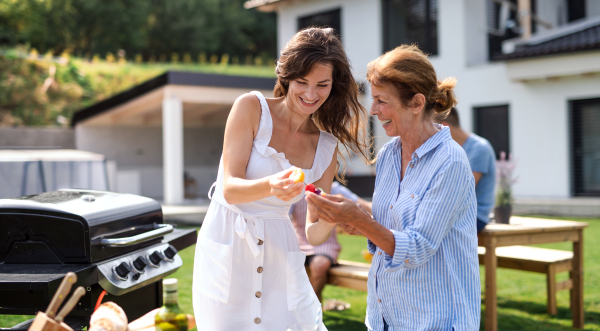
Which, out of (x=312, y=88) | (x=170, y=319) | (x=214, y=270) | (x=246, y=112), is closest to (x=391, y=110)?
(x=312, y=88)

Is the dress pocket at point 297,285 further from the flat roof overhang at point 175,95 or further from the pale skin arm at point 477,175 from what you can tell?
the flat roof overhang at point 175,95

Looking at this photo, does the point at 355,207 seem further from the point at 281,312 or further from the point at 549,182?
the point at 549,182

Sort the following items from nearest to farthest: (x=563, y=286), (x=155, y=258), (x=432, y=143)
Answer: (x=432, y=143)
(x=155, y=258)
(x=563, y=286)

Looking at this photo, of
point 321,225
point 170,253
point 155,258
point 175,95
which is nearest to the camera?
point 321,225

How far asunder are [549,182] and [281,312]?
12.1m

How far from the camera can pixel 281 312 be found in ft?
6.89

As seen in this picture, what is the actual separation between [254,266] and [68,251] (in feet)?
2.89

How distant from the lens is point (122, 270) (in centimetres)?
251

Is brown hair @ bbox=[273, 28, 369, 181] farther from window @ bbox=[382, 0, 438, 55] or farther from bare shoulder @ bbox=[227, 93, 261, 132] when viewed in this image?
window @ bbox=[382, 0, 438, 55]

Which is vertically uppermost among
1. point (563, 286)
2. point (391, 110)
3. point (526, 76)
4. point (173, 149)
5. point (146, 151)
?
point (526, 76)

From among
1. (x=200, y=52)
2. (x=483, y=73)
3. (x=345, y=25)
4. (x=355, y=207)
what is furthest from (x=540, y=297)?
(x=200, y=52)

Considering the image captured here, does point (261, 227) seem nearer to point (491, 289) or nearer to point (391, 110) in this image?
point (391, 110)

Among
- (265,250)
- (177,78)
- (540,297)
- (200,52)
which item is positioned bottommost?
(540,297)

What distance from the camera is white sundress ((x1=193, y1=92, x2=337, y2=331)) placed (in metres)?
2.06
